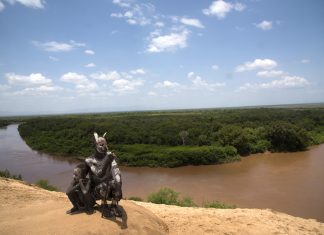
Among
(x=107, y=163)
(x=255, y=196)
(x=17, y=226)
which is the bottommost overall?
(x=255, y=196)

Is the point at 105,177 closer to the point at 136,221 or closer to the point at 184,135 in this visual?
the point at 136,221

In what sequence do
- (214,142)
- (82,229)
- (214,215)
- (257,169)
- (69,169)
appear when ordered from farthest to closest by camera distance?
(214,142), (69,169), (257,169), (214,215), (82,229)

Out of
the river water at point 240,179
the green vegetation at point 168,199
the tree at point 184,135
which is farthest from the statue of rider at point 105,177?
the tree at point 184,135

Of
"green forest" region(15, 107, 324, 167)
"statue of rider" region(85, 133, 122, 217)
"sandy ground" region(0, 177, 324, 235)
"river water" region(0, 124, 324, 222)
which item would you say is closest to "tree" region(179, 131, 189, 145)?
"green forest" region(15, 107, 324, 167)

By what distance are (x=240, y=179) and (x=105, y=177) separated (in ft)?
66.2

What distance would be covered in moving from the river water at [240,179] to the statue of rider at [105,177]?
44.2ft

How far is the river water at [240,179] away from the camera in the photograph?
1889cm

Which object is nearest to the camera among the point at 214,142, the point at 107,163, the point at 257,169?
the point at 107,163

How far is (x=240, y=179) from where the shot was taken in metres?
24.8

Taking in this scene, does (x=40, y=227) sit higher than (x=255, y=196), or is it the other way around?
(x=40, y=227)

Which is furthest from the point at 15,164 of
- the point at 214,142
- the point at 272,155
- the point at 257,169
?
the point at 272,155

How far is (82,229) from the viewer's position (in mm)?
5945

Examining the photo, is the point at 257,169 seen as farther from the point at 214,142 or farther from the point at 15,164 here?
the point at 15,164

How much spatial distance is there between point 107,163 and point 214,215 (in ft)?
16.7
